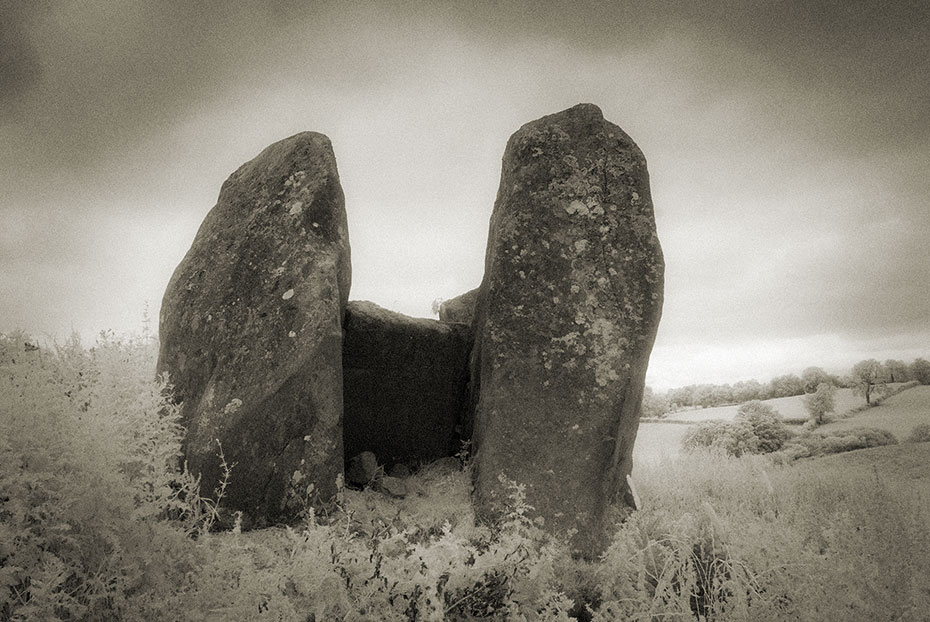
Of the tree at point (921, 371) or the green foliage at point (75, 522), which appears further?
the tree at point (921, 371)

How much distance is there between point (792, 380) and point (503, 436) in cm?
2047

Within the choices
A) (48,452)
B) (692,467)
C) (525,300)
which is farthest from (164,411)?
(692,467)

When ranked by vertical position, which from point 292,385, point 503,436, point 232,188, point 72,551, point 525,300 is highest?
point 232,188

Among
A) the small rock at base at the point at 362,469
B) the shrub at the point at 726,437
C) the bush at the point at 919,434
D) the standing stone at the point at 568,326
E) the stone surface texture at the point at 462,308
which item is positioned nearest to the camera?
the standing stone at the point at 568,326

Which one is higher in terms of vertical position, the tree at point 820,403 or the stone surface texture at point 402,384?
the stone surface texture at point 402,384

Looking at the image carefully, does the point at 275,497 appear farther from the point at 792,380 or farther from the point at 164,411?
the point at 792,380

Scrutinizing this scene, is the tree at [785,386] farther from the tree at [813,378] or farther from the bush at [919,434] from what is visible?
the bush at [919,434]

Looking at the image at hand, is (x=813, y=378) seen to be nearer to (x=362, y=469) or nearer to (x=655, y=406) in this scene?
(x=655, y=406)

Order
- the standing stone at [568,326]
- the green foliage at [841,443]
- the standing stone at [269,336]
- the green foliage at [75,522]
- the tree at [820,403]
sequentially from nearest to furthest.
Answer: the green foliage at [75,522], the standing stone at [269,336], the standing stone at [568,326], the green foliage at [841,443], the tree at [820,403]

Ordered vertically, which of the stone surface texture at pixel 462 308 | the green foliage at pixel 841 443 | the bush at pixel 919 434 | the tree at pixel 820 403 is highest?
the stone surface texture at pixel 462 308

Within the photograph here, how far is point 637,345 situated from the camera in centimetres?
479

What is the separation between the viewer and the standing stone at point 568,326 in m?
4.57

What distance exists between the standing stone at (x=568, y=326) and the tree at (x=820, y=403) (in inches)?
555

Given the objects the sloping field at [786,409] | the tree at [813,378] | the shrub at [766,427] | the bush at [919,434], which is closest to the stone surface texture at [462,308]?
the shrub at [766,427]
